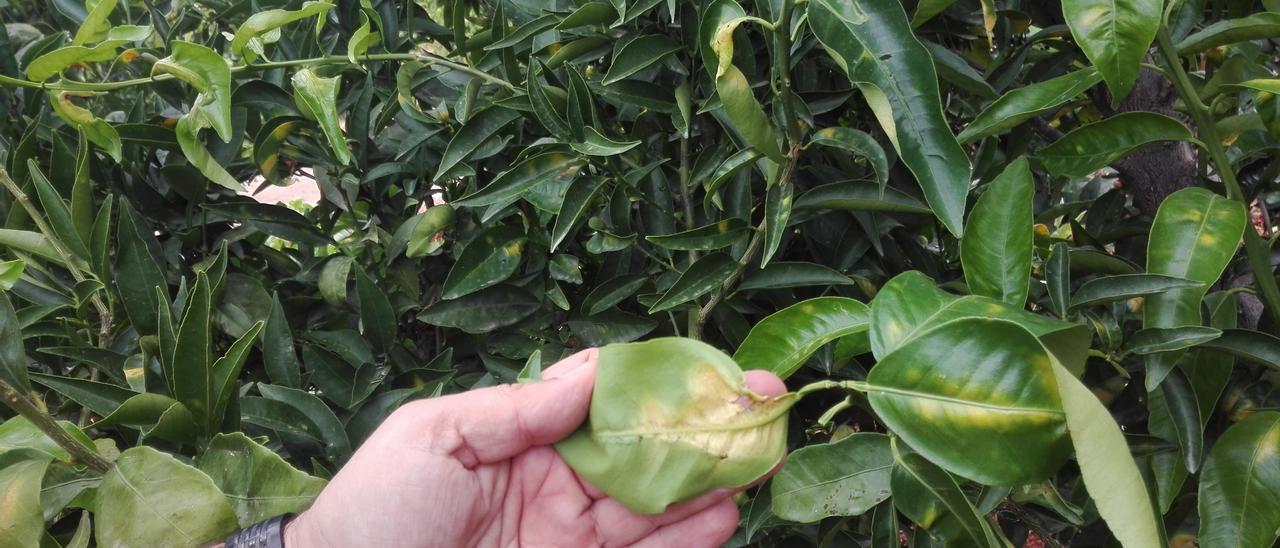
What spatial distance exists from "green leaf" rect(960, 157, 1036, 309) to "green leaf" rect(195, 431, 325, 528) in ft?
1.83

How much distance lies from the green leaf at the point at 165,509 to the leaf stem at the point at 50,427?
7cm

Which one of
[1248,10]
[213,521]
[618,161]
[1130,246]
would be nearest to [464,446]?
[213,521]

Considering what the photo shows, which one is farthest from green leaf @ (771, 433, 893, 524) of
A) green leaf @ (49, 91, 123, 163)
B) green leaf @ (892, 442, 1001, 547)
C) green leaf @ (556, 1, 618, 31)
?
green leaf @ (49, 91, 123, 163)

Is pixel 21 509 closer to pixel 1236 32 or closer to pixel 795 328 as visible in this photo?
pixel 795 328

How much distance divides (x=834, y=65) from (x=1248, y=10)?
38 centimetres

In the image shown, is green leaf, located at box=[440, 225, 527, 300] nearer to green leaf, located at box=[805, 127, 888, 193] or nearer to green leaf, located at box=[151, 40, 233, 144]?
green leaf, located at box=[151, 40, 233, 144]

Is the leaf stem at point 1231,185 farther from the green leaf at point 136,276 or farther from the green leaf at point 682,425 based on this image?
the green leaf at point 136,276

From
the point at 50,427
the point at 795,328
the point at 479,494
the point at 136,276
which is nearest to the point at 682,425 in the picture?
the point at 795,328

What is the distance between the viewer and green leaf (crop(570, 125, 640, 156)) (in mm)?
818

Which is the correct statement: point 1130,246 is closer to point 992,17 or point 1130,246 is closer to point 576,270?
point 992,17

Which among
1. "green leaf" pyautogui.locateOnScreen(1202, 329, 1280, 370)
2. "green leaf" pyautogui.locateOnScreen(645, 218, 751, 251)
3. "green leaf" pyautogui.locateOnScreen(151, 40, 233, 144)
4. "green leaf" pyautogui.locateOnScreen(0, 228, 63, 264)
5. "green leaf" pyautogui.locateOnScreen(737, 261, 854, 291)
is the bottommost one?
"green leaf" pyautogui.locateOnScreen(0, 228, 63, 264)

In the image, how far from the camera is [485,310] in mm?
966

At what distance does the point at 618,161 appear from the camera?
2.98ft

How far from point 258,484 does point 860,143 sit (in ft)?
1.85
